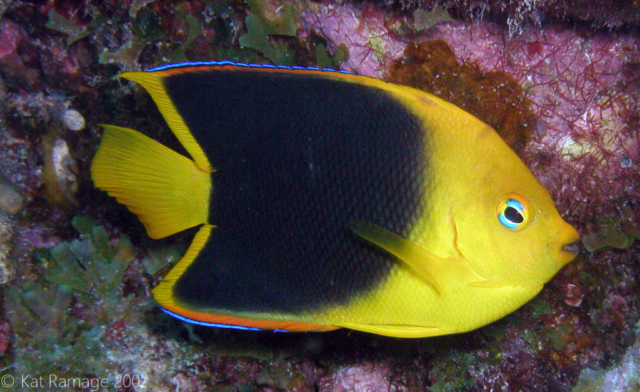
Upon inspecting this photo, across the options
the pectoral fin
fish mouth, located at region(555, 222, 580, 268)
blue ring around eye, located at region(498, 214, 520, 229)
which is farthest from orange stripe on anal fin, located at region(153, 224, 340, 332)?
fish mouth, located at region(555, 222, 580, 268)

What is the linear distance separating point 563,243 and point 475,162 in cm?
48

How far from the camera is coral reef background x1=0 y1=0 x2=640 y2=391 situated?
100 inches

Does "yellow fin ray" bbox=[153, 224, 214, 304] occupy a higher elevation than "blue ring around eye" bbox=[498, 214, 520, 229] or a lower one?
lower

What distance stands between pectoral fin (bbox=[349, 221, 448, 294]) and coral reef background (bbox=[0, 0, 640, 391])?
1.41 meters

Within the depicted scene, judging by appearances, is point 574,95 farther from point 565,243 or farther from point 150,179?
point 150,179

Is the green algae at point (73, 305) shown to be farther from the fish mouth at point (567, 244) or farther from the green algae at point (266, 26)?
the fish mouth at point (567, 244)

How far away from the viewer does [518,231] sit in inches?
63.3

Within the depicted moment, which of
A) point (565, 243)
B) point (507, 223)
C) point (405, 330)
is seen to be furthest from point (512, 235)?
point (405, 330)

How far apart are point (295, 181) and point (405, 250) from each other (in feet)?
1.78

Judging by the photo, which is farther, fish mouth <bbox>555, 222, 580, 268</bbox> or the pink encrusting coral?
the pink encrusting coral

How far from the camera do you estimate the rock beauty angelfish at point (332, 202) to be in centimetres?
161

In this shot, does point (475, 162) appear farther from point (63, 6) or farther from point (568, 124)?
point (63, 6)

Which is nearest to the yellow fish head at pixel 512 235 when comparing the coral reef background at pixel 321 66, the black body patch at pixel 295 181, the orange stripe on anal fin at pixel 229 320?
the black body patch at pixel 295 181

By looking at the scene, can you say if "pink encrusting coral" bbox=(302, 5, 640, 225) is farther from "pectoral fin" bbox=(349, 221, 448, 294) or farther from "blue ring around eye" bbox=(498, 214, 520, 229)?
"pectoral fin" bbox=(349, 221, 448, 294)
